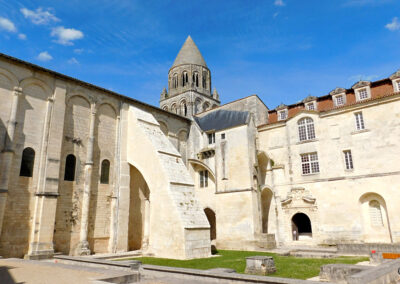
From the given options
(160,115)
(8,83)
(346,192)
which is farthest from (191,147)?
(8,83)

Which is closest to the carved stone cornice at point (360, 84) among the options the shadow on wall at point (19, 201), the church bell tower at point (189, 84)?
the shadow on wall at point (19, 201)

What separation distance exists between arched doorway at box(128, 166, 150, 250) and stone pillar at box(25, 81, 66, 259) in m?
4.55

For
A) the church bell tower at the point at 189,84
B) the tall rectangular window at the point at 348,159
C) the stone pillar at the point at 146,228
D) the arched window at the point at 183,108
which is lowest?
the stone pillar at the point at 146,228

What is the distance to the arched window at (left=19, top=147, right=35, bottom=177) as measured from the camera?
44.5 feet

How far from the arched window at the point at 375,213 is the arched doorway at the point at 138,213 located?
12930 mm

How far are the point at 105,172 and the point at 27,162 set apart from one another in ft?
13.3

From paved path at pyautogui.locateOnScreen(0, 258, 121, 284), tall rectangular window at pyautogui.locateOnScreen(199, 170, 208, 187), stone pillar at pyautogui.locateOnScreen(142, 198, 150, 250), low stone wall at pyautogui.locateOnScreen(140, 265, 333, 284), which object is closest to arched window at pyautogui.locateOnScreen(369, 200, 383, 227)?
tall rectangular window at pyautogui.locateOnScreen(199, 170, 208, 187)

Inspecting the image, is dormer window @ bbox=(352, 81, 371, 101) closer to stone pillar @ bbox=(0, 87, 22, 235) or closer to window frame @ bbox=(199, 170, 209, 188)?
window frame @ bbox=(199, 170, 209, 188)

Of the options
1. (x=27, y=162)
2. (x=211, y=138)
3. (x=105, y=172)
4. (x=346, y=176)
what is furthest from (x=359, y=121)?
(x=27, y=162)

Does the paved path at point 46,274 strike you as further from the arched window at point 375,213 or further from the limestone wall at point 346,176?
the arched window at point 375,213

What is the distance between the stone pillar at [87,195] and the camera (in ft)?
47.8

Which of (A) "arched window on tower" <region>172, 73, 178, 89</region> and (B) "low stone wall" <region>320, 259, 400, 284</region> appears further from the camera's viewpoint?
(A) "arched window on tower" <region>172, 73, 178, 89</region>

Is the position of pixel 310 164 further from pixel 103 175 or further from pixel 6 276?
pixel 6 276

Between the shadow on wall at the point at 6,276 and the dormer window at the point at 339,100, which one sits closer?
the shadow on wall at the point at 6,276
